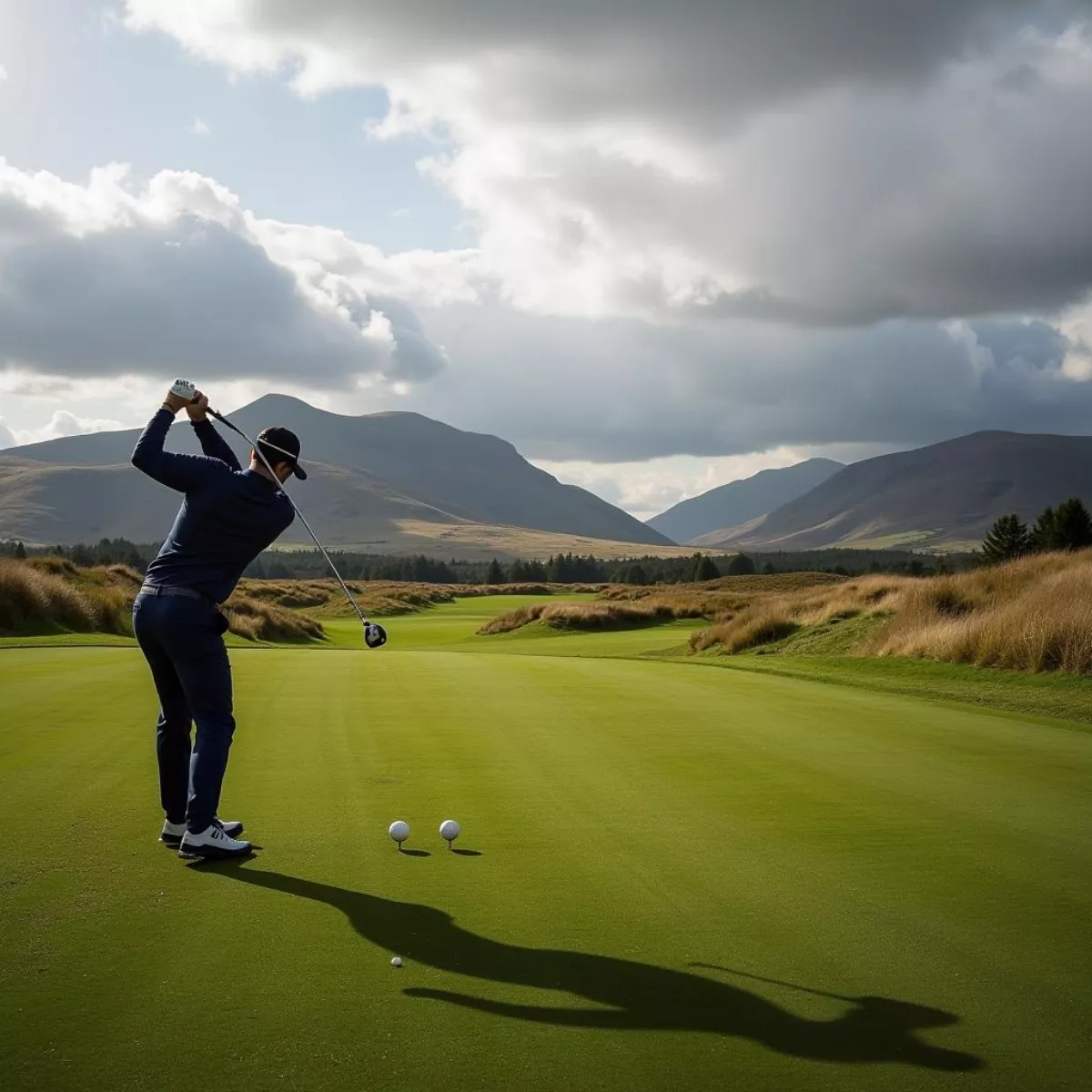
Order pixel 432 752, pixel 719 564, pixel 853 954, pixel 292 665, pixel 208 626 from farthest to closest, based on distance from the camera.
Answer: pixel 719 564 → pixel 292 665 → pixel 432 752 → pixel 208 626 → pixel 853 954

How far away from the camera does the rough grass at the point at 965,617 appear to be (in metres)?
16.7

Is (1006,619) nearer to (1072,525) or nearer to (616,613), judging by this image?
(616,613)

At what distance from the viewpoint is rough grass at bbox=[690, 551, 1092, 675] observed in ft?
54.7

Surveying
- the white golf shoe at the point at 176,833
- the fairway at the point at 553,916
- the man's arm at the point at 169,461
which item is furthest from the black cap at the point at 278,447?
the fairway at the point at 553,916

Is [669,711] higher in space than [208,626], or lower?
lower

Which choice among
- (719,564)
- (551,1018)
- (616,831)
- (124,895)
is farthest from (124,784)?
(719,564)

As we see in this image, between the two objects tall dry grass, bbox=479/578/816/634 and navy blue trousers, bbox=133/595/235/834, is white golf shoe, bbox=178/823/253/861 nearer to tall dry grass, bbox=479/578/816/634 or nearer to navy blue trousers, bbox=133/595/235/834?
navy blue trousers, bbox=133/595/235/834

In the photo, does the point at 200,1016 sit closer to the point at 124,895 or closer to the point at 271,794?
the point at 124,895

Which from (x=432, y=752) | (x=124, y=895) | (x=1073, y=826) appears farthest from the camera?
(x=432, y=752)

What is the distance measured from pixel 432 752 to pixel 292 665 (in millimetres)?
9128

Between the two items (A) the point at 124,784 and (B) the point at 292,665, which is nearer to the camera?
(A) the point at 124,784

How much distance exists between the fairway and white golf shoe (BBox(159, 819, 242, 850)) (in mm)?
132

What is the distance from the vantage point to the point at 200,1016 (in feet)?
12.4

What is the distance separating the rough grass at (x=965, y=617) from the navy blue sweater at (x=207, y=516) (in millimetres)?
13529
